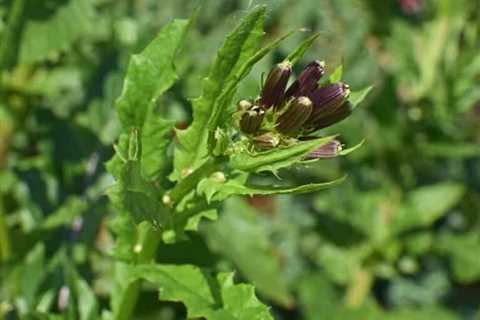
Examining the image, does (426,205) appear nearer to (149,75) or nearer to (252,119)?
(149,75)

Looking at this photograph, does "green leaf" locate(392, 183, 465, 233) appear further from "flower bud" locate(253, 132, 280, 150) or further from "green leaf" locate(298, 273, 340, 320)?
"flower bud" locate(253, 132, 280, 150)

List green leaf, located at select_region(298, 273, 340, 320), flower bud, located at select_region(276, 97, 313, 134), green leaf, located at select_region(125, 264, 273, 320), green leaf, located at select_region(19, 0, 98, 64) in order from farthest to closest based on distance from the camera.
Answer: green leaf, located at select_region(298, 273, 340, 320) < green leaf, located at select_region(19, 0, 98, 64) < green leaf, located at select_region(125, 264, 273, 320) < flower bud, located at select_region(276, 97, 313, 134)

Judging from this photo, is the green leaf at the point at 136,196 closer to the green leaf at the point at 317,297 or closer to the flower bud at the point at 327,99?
the flower bud at the point at 327,99

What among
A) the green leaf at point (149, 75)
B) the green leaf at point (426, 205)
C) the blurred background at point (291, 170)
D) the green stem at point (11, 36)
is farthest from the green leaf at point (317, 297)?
the green leaf at point (149, 75)

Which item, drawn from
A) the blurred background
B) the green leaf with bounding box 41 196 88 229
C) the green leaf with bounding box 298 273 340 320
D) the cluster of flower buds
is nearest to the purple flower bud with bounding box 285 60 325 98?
the cluster of flower buds

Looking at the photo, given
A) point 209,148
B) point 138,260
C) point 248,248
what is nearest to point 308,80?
point 209,148

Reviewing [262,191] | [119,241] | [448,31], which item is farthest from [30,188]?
[448,31]

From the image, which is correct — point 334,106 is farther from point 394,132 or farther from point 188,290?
point 394,132
